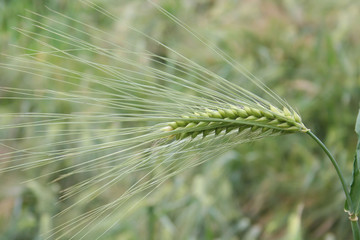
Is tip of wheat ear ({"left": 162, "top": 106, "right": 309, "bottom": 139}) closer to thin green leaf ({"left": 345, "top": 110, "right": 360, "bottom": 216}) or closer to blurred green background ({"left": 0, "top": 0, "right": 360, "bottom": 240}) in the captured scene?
thin green leaf ({"left": 345, "top": 110, "right": 360, "bottom": 216})

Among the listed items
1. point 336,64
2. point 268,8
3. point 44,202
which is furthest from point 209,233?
point 268,8

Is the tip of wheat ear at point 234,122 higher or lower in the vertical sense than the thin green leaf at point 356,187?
higher

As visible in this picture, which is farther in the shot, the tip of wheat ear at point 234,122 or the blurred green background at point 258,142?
the blurred green background at point 258,142

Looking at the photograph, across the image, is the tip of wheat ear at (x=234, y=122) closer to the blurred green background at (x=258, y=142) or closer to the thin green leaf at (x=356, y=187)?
the thin green leaf at (x=356, y=187)

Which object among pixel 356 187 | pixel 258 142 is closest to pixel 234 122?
pixel 356 187

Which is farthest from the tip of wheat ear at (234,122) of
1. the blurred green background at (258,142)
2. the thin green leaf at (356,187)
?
the blurred green background at (258,142)

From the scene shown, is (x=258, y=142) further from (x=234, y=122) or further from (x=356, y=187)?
(x=234, y=122)

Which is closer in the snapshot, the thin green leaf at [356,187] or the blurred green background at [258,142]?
the thin green leaf at [356,187]
